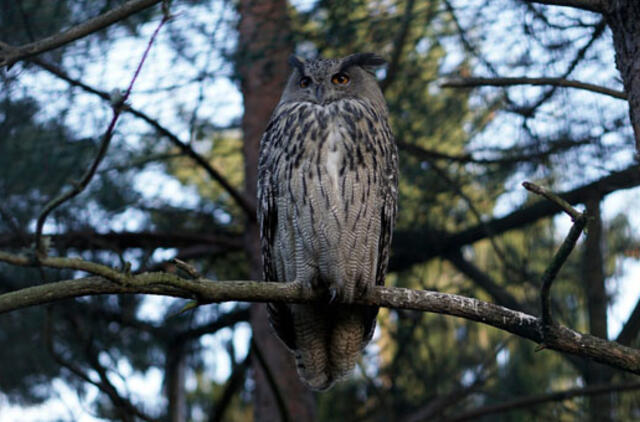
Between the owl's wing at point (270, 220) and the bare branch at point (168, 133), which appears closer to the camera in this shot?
the owl's wing at point (270, 220)

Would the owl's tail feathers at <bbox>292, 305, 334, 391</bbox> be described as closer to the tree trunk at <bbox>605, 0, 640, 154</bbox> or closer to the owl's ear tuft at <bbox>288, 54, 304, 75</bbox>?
the owl's ear tuft at <bbox>288, 54, 304, 75</bbox>

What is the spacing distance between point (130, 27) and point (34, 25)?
0.48 metres

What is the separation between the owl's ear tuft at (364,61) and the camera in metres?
3.20

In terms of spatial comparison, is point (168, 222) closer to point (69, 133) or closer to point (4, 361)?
point (69, 133)

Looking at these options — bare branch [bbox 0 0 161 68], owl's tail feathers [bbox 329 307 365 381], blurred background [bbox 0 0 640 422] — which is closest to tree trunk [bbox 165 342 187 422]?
blurred background [bbox 0 0 640 422]

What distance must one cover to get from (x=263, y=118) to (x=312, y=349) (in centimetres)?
201

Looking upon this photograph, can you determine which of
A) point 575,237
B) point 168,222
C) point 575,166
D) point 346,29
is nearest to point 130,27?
point 346,29

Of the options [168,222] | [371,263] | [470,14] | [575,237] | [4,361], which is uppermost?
[470,14]

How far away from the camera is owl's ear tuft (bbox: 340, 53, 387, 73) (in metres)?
3.20

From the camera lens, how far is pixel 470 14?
12.2 feet

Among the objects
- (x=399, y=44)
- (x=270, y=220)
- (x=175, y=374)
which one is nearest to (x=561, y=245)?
(x=270, y=220)

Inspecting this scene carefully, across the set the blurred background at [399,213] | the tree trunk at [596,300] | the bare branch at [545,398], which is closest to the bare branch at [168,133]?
the blurred background at [399,213]

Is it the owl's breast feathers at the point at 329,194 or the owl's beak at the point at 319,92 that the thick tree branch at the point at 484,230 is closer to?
the owl's breast feathers at the point at 329,194

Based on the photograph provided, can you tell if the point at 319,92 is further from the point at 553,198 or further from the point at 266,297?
the point at 553,198
